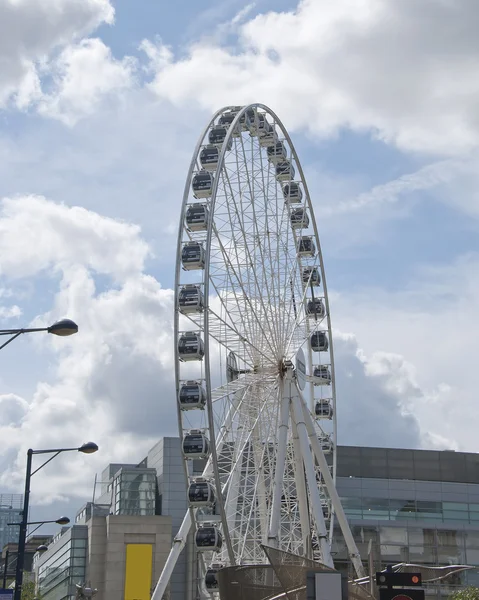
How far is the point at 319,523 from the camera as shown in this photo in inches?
1879

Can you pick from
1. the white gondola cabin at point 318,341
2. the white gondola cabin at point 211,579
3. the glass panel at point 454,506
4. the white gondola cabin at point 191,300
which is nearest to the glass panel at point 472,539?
the glass panel at point 454,506

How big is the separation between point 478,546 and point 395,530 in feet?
19.2

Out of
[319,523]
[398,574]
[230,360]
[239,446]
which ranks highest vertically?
[230,360]

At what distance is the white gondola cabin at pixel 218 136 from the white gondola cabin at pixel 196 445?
14.4 metres

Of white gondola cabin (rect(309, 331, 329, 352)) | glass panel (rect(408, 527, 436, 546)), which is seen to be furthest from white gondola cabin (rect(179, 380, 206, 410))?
glass panel (rect(408, 527, 436, 546))

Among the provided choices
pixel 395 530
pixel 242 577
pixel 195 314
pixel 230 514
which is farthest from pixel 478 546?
pixel 242 577

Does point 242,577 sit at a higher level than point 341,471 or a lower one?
lower

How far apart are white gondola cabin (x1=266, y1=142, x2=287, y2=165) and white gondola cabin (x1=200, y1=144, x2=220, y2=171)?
875 centimetres

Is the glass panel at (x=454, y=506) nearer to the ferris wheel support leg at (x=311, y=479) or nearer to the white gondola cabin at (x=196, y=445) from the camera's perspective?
the ferris wheel support leg at (x=311, y=479)

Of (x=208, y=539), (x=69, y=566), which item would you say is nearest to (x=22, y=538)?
(x=208, y=539)

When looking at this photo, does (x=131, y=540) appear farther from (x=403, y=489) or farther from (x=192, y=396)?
(x=192, y=396)

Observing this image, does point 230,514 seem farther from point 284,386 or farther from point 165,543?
point 165,543

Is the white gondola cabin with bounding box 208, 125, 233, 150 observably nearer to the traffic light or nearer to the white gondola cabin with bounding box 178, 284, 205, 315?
the white gondola cabin with bounding box 178, 284, 205, 315

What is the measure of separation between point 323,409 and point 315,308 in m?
5.88
